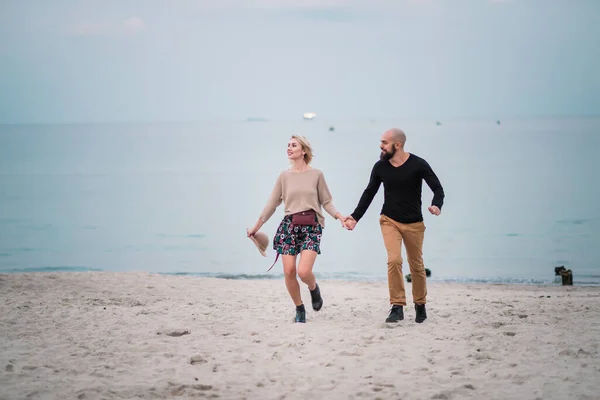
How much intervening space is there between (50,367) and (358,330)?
2970 mm

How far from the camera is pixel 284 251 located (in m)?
8.59

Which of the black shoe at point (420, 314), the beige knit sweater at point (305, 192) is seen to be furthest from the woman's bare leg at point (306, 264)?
the black shoe at point (420, 314)

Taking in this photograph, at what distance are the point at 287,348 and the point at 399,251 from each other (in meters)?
1.64

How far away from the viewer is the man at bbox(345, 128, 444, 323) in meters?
8.34

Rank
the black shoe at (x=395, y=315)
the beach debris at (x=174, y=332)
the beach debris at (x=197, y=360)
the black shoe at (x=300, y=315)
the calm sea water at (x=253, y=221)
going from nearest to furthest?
the beach debris at (x=197, y=360) < the beach debris at (x=174, y=332) < the black shoe at (x=395, y=315) < the black shoe at (x=300, y=315) < the calm sea water at (x=253, y=221)

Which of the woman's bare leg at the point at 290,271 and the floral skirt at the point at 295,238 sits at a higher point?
the floral skirt at the point at 295,238

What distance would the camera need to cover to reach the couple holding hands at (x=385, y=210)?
8.38 metres

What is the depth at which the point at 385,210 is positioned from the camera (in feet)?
28.0

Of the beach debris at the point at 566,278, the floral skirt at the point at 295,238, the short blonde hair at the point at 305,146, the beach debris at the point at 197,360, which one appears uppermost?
the short blonde hair at the point at 305,146

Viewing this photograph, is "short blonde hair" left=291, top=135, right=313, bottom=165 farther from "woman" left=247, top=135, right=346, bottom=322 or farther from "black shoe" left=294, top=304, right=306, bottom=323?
"black shoe" left=294, top=304, right=306, bottom=323

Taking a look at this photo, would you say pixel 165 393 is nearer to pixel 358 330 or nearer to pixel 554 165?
pixel 358 330

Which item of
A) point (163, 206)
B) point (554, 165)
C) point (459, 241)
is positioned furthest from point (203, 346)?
point (554, 165)

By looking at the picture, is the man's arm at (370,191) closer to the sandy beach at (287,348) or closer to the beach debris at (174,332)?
the sandy beach at (287,348)

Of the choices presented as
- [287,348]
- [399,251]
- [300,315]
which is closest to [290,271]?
[300,315]
